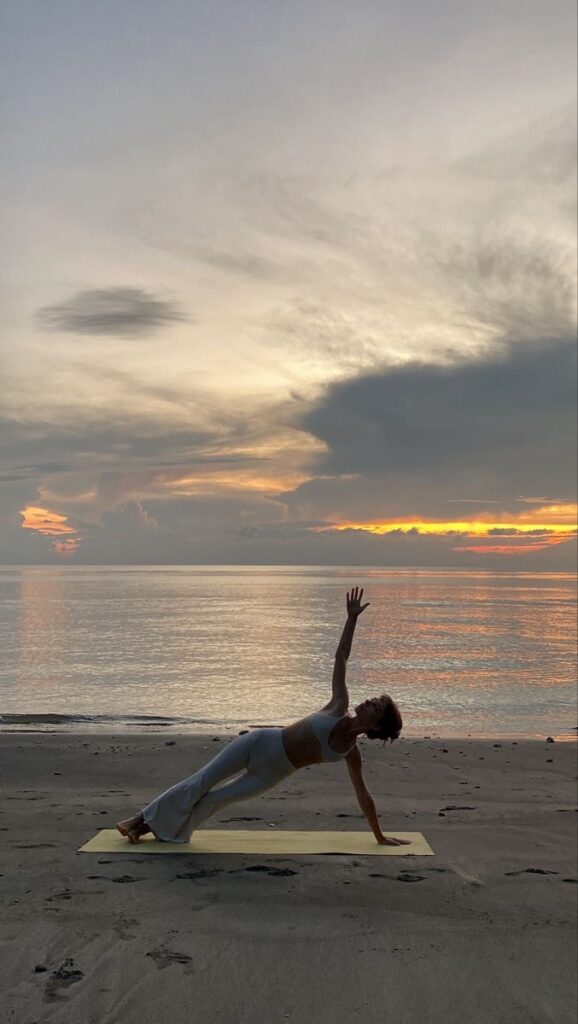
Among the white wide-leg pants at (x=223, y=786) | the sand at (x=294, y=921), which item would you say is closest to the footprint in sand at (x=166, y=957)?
the sand at (x=294, y=921)

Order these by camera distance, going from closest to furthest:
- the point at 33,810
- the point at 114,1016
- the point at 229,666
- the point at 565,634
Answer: the point at 114,1016, the point at 33,810, the point at 229,666, the point at 565,634

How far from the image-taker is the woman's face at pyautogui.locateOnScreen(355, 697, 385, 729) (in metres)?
5.62

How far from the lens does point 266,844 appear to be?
272 inches

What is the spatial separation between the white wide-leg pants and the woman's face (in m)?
0.79

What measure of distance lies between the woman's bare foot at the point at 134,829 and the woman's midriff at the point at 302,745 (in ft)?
5.18

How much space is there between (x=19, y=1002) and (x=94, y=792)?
15.8ft

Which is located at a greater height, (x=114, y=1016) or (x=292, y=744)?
(x=292, y=744)

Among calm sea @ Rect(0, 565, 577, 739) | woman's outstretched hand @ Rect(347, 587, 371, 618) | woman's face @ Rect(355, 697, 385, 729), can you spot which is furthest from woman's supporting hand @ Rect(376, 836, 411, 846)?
calm sea @ Rect(0, 565, 577, 739)

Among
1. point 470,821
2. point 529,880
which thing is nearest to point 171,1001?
point 529,880

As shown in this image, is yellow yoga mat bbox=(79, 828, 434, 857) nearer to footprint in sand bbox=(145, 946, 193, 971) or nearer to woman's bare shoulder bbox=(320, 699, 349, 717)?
woman's bare shoulder bbox=(320, 699, 349, 717)

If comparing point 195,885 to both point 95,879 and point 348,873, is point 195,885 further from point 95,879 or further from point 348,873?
point 348,873

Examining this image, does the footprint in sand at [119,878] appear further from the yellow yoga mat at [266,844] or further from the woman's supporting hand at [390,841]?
the woman's supporting hand at [390,841]

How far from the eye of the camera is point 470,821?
26.7 ft

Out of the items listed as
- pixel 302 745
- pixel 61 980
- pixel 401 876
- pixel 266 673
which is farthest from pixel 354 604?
pixel 266 673
